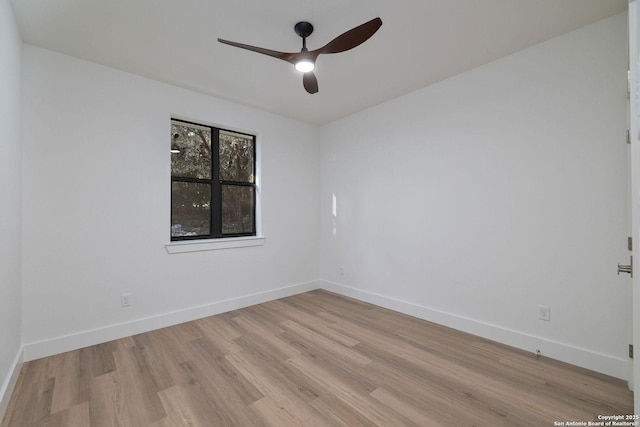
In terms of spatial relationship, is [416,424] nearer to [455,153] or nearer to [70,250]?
[455,153]

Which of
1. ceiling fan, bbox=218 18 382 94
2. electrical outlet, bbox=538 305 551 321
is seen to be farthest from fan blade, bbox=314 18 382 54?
electrical outlet, bbox=538 305 551 321

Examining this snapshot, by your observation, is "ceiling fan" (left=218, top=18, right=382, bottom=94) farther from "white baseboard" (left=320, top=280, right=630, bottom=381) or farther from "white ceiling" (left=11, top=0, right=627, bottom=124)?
"white baseboard" (left=320, top=280, right=630, bottom=381)

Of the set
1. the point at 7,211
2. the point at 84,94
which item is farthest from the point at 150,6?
the point at 7,211

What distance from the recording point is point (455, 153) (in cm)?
293

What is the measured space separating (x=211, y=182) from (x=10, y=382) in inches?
90.8

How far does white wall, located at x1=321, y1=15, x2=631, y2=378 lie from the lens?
2.11m

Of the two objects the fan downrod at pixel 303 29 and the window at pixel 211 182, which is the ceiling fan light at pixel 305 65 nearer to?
the fan downrod at pixel 303 29

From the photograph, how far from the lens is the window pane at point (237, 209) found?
12.0 feet

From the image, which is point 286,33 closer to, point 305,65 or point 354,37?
point 305,65

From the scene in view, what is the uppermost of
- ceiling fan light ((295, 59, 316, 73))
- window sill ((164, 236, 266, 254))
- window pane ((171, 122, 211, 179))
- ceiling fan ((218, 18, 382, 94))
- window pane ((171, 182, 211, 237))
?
ceiling fan ((218, 18, 382, 94))

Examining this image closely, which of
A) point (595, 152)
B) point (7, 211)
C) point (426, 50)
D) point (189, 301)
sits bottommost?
point (189, 301)

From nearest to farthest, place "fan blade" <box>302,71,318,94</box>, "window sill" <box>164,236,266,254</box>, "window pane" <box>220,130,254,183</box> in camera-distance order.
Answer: "fan blade" <box>302,71,318,94</box>
"window sill" <box>164,236,266,254</box>
"window pane" <box>220,130,254,183</box>

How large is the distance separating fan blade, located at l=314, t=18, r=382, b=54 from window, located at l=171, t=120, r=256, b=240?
2.09 m

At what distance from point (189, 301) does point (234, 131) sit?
83.8 inches
